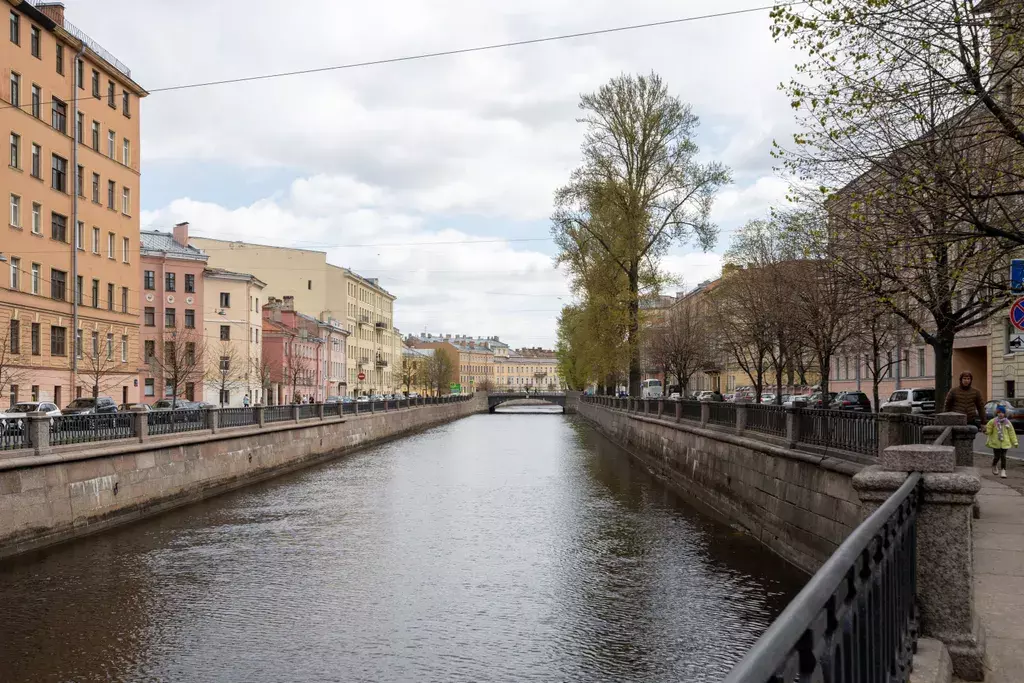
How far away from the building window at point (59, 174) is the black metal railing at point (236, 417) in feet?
56.9

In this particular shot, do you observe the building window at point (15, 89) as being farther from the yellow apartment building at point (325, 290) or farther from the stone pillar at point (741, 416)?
the yellow apartment building at point (325, 290)

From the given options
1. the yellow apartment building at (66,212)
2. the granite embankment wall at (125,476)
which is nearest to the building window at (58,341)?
the yellow apartment building at (66,212)

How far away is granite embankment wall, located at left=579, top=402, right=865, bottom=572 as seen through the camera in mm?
12820

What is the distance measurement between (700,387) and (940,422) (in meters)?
103

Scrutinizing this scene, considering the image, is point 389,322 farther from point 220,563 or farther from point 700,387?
point 220,563

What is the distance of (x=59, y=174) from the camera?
40.4m

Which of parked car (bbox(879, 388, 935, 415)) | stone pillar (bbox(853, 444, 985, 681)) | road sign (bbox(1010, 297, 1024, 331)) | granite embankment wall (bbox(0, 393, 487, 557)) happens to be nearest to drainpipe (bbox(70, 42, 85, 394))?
granite embankment wall (bbox(0, 393, 487, 557))

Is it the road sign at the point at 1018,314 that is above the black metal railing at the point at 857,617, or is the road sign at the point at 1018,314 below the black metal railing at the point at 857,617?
above

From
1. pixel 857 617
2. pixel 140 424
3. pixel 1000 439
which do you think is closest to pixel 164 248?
pixel 140 424

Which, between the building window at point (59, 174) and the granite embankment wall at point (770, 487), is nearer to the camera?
the granite embankment wall at point (770, 487)

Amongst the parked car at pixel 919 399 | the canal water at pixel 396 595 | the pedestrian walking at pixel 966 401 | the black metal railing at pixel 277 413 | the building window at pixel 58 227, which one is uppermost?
the building window at pixel 58 227

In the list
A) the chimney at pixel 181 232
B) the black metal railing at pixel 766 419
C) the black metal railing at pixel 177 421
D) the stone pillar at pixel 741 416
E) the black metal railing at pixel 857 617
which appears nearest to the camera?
the black metal railing at pixel 857 617

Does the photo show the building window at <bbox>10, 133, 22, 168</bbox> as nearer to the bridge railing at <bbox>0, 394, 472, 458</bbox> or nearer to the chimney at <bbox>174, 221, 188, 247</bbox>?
the bridge railing at <bbox>0, 394, 472, 458</bbox>

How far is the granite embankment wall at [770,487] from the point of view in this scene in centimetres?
1282
